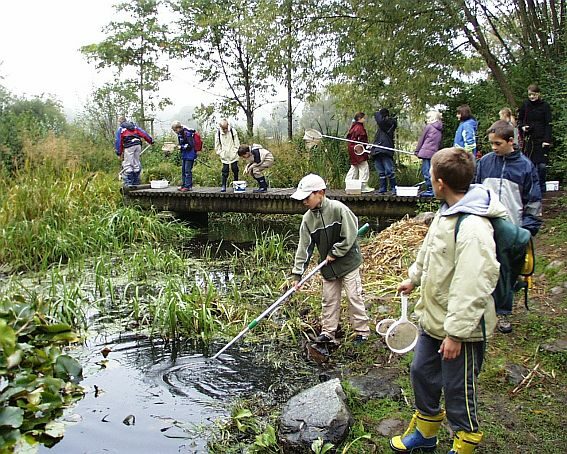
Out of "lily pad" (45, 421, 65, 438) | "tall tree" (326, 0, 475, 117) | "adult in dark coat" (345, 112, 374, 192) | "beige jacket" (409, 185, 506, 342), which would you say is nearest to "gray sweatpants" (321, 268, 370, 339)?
"beige jacket" (409, 185, 506, 342)

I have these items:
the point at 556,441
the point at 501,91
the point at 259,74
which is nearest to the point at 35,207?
the point at 556,441

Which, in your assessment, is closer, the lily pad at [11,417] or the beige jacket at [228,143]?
the lily pad at [11,417]

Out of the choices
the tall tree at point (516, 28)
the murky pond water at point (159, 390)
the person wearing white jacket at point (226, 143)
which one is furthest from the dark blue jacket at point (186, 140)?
the murky pond water at point (159, 390)

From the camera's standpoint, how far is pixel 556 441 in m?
A: 3.01

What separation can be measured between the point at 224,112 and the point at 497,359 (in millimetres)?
14646

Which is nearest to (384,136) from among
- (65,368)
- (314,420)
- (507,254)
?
(65,368)

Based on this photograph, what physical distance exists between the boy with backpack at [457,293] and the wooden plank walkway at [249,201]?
6.69 m

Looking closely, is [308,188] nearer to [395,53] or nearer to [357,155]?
[357,155]

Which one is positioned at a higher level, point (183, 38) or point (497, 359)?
point (183, 38)

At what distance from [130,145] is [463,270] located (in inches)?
381

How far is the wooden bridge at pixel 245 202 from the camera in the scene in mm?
9367

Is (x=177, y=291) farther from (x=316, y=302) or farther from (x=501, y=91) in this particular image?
(x=501, y=91)

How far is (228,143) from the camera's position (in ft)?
34.0

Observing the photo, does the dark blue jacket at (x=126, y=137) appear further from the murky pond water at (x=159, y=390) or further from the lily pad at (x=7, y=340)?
the lily pad at (x=7, y=340)
